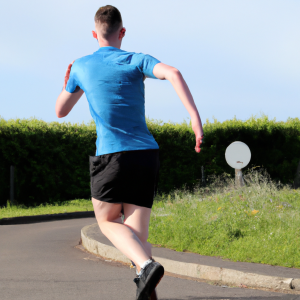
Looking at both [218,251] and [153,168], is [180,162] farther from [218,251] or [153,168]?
[153,168]

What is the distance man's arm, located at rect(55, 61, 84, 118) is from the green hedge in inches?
415

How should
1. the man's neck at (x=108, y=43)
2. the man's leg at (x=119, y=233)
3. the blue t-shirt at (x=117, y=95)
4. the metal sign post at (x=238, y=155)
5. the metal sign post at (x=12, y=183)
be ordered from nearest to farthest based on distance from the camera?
the man's leg at (x=119, y=233) < the blue t-shirt at (x=117, y=95) < the man's neck at (x=108, y=43) < the metal sign post at (x=238, y=155) < the metal sign post at (x=12, y=183)

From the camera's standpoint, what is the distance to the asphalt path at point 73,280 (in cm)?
401

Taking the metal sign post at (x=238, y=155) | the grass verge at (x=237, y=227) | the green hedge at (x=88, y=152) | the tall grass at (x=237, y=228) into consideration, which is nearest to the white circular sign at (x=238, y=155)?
the metal sign post at (x=238, y=155)

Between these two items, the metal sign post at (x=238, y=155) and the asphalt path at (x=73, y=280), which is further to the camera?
the metal sign post at (x=238, y=155)

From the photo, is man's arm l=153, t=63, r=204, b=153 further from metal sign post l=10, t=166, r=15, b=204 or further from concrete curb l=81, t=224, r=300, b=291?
metal sign post l=10, t=166, r=15, b=204

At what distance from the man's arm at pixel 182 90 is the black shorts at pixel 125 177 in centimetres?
44

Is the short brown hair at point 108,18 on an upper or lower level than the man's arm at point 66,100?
upper

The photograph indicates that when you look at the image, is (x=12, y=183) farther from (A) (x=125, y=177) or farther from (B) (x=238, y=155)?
(A) (x=125, y=177)

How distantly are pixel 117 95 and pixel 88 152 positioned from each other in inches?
471

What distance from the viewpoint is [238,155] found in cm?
1088

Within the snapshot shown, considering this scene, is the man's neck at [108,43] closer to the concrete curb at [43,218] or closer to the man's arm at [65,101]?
the man's arm at [65,101]

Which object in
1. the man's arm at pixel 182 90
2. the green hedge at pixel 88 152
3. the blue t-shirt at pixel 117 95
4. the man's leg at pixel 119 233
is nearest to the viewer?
the man's arm at pixel 182 90

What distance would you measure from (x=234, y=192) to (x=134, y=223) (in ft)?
21.7
